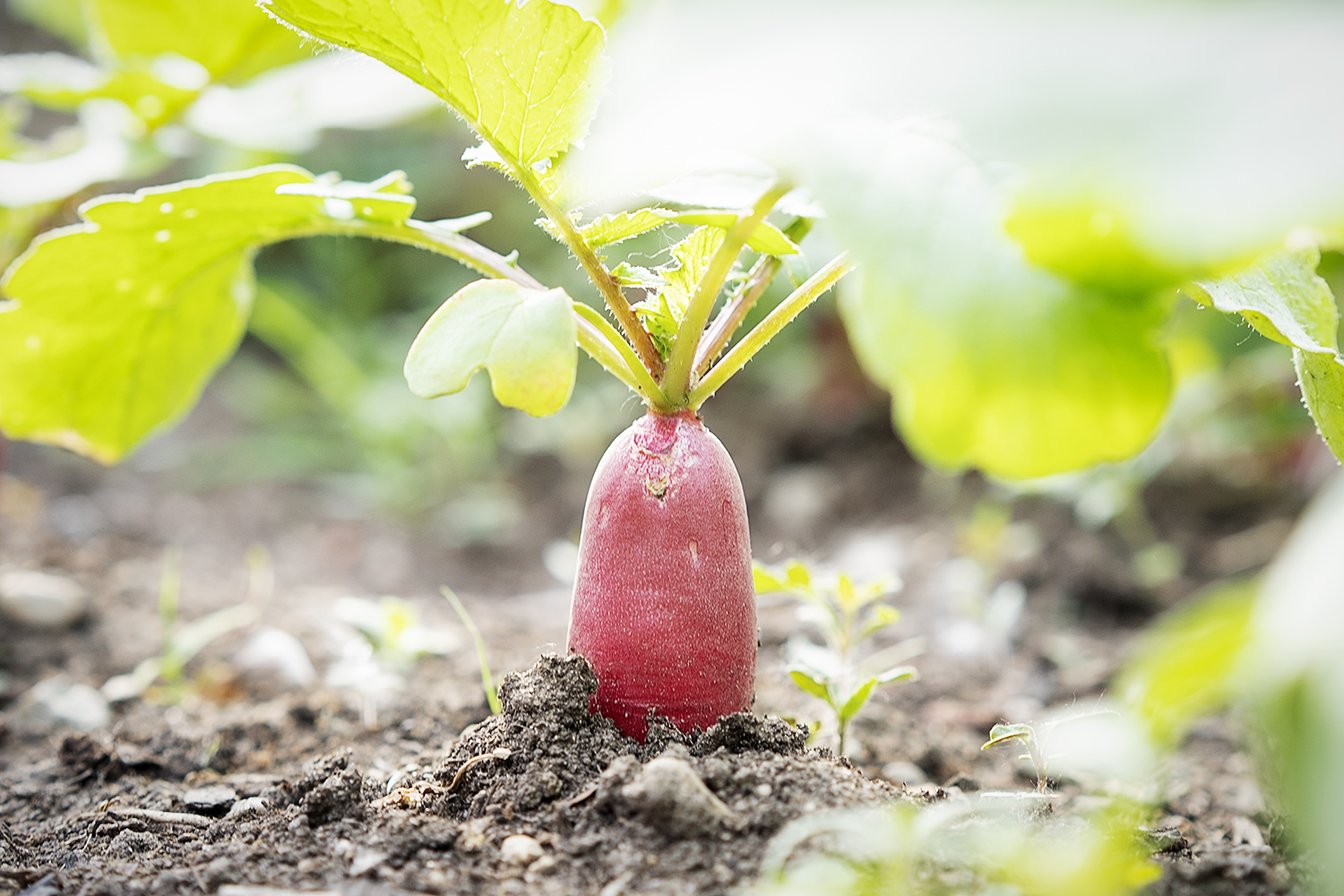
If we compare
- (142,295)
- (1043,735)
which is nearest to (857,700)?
(1043,735)

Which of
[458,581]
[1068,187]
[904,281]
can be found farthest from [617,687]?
[458,581]

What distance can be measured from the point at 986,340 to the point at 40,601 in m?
1.60

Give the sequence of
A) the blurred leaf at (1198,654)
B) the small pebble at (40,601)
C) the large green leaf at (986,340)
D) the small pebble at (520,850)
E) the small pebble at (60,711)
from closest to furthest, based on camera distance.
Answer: the blurred leaf at (1198,654) → the large green leaf at (986,340) → the small pebble at (520,850) → the small pebble at (60,711) → the small pebble at (40,601)

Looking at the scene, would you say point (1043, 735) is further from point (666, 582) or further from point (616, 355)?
point (616, 355)

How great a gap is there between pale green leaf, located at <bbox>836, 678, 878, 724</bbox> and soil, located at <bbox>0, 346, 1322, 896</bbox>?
4 centimetres

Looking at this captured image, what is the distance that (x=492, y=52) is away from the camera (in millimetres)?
745

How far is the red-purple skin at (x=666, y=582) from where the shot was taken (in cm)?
80

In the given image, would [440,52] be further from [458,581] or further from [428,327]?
[458,581]

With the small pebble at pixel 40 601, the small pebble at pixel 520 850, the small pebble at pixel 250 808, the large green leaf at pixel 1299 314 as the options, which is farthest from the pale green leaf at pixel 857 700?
the small pebble at pixel 40 601

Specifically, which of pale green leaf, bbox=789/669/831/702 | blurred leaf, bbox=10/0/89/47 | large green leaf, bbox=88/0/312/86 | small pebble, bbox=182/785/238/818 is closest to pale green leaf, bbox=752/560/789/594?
pale green leaf, bbox=789/669/831/702

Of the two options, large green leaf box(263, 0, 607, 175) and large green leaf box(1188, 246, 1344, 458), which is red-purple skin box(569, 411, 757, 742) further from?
large green leaf box(1188, 246, 1344, 458)

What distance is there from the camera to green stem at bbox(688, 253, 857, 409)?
0.81 meters

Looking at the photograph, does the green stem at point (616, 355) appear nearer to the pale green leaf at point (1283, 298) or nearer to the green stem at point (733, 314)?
the green stem at point (733, 314)

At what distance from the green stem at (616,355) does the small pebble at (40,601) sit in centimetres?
125
